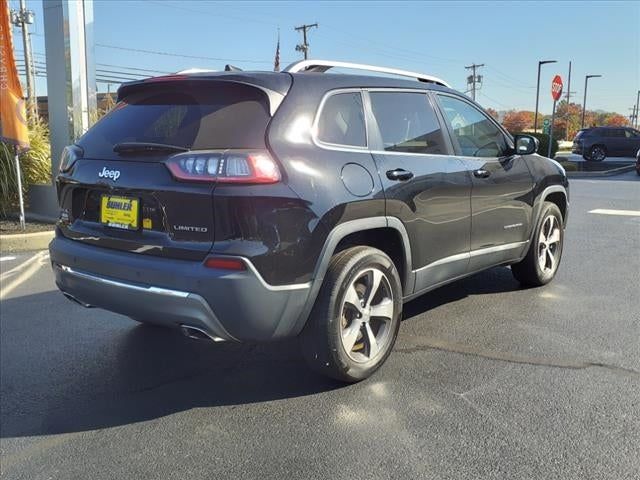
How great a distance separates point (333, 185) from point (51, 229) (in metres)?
6.63

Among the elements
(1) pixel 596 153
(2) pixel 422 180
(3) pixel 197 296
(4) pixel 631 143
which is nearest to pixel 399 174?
(2) pixel 422 180

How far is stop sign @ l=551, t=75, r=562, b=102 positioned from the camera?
66.5ft

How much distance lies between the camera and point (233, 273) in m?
2.90

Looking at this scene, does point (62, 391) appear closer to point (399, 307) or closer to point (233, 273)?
point (233, 273)

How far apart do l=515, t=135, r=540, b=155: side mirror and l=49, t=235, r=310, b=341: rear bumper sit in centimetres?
267

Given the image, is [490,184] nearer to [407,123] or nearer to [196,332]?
[407,123]

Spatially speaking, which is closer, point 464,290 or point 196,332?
point 196,332

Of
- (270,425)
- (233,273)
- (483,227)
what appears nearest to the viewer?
(233,273)

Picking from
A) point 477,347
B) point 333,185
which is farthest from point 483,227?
point 333,185

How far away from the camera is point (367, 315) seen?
139 inches

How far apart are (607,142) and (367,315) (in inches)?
1086

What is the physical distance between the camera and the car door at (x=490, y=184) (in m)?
4.41

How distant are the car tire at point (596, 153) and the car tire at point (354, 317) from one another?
2702 cm

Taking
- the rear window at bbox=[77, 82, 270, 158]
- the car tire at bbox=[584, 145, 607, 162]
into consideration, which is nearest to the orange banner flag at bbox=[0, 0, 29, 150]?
the rear window at bbox=[77, 82, 270, 158]
